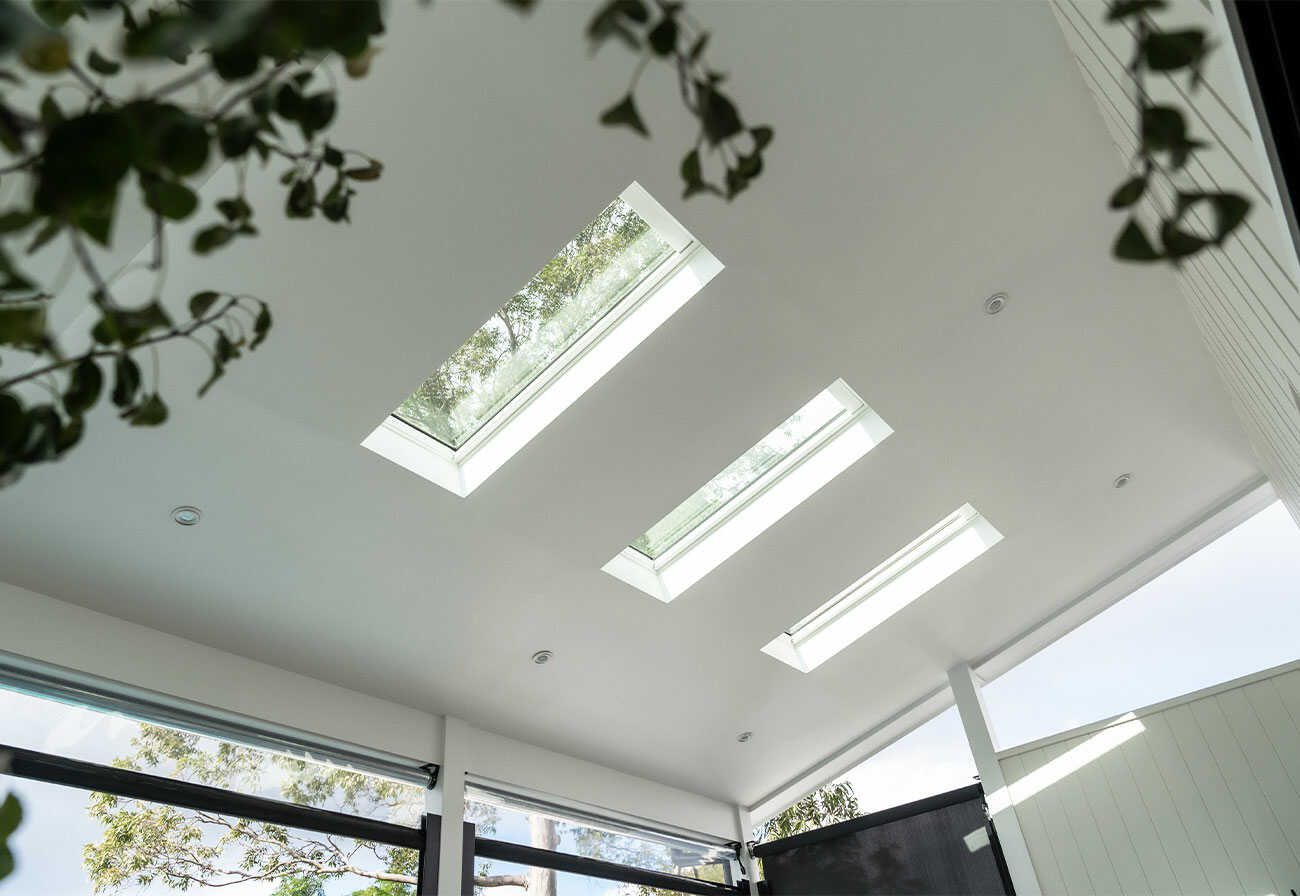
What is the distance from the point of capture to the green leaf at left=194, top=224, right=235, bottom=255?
1.93 ft

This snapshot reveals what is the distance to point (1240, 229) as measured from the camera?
215 centimetres

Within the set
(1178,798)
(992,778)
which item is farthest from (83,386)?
(992,778)

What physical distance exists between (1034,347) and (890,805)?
3.04 meters

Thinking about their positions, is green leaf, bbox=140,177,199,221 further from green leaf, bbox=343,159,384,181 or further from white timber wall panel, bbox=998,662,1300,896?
white timber wall panel, bbox=998,662,1300,896

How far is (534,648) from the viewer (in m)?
4.18

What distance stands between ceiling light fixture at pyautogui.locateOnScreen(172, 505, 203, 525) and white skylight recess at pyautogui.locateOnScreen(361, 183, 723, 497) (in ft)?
1.95

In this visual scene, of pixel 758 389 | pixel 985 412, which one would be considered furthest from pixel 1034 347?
pixel 758 389

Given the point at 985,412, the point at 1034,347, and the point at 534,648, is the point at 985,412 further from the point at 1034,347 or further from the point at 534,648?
the point at 534,648

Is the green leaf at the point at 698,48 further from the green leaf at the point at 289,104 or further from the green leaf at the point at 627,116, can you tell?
the green leaf at the point at 289,104

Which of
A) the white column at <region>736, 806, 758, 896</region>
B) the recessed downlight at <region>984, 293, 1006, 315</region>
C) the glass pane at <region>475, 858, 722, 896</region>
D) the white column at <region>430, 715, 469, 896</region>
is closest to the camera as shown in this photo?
the recessed downlight at <region>984, 293, 1006, 315</region>

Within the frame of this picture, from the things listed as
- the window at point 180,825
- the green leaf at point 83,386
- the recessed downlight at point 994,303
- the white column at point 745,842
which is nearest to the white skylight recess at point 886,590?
the recessed downlight at point 994,303

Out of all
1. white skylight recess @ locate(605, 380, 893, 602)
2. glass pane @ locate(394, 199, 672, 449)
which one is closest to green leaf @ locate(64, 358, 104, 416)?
glass pane @ locate(394, 199, 672, 449)

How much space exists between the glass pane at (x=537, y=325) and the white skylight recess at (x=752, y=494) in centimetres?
91

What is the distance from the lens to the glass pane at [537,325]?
3189 mm
